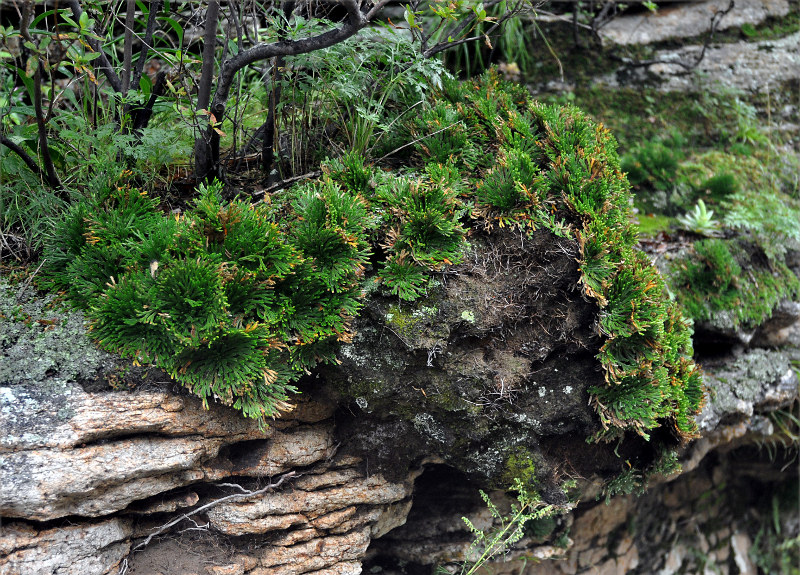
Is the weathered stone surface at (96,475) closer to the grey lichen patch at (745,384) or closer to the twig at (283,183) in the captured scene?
the twig at (283,183)

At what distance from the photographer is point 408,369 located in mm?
3275

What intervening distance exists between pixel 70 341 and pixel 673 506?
506cm

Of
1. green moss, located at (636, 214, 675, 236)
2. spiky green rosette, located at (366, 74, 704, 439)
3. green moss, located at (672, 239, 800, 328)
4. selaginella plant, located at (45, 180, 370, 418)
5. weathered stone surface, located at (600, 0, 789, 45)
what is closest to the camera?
selaginella plant, located at (45, 180, 370, 418)

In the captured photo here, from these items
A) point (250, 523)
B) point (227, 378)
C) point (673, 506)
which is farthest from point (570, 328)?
point (673, 506)

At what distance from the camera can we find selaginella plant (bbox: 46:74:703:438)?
114 inches

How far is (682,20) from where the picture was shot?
22.6 feet

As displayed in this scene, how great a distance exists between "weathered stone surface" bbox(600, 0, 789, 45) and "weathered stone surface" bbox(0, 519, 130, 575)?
655cm

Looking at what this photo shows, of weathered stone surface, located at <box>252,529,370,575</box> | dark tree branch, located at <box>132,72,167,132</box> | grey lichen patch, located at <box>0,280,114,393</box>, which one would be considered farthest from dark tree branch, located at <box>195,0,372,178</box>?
weathered stone surface, located at <box>252,529,370,575</box>

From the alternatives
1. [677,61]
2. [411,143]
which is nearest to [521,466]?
[411,143]

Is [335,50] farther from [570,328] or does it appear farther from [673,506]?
[673,506]

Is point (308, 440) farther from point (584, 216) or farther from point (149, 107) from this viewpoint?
point (149, 107)

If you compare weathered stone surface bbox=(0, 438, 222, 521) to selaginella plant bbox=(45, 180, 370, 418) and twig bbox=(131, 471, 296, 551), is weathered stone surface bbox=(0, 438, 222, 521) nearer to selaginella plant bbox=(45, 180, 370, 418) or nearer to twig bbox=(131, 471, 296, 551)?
twig bbox=(131, 471, 296, 551)

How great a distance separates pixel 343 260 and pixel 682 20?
235 inches

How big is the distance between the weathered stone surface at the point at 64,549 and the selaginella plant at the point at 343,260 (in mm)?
875
